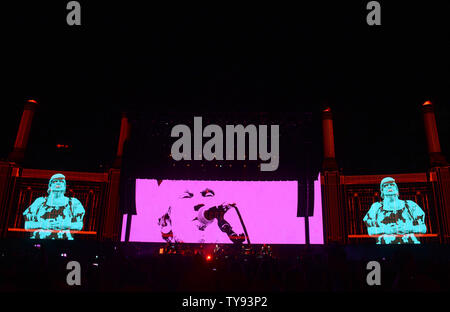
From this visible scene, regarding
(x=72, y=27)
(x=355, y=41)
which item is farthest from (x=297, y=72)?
(x=72, y=27)

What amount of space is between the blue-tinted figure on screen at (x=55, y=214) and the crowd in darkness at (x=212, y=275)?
4.34m

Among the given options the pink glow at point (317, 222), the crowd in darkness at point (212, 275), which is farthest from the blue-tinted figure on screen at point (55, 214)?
the pink glow at point (317, 222)

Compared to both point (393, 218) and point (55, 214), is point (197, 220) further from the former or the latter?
point (393, 218)

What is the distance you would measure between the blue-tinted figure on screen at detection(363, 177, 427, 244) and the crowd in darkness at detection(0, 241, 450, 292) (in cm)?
406

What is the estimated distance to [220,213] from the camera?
11.6 m

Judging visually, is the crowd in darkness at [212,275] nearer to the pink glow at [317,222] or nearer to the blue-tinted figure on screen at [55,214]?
the blue-tinted figure on screen at [55,214]

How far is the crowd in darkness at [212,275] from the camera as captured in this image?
5.62m

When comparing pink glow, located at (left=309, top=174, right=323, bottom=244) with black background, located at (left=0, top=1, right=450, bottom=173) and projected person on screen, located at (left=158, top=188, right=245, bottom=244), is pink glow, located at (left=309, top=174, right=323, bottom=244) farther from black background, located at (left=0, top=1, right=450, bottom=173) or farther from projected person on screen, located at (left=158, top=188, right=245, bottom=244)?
projected person on screen, located at (left=158, top=188, right=245, bottom=244)

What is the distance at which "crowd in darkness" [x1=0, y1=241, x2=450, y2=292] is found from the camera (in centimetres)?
562

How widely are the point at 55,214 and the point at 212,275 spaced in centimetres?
730

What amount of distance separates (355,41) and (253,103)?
382 centimetres

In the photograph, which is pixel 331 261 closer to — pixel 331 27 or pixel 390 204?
Result: pixel 331 27

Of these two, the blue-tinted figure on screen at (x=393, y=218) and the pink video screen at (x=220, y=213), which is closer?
the blue-tinted figure on screen at (x=393, y=218)

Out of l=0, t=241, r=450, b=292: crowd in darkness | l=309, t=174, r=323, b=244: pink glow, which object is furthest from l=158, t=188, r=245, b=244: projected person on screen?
l=0, t=241, r=450, b=292: crowd in darkness
